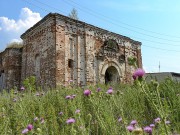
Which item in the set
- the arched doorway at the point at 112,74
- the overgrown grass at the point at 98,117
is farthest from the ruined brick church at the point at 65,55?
the overgrown grass at the point at 98,117

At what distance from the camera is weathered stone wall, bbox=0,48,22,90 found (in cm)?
1870

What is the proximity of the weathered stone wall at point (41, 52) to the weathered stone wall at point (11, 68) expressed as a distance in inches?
22.9

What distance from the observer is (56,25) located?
16.0m

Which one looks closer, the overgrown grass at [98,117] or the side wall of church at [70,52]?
the overgrown grass at [98,117]

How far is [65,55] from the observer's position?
53.2ft

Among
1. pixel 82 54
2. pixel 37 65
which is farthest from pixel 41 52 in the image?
pixel 82 54

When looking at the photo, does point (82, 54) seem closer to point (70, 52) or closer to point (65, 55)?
point (70, 52)

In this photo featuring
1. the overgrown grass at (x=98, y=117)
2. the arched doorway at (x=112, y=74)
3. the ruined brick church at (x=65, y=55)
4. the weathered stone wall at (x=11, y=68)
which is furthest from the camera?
the arched doorway at (x=112, y=74)

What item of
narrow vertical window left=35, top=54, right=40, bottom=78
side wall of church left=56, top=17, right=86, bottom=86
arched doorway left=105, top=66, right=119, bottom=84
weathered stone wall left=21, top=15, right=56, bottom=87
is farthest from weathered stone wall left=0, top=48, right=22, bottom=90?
arched doorway left=105, top=66, right=119, bottom=84

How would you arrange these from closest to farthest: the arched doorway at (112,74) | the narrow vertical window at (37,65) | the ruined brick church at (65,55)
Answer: the ruined brick church at (65,55) < the narrow vertical window at (37,65) < the arched doorway at (112,74)

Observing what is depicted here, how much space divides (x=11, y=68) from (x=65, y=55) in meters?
4.99

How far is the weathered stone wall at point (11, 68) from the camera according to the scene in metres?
18.7

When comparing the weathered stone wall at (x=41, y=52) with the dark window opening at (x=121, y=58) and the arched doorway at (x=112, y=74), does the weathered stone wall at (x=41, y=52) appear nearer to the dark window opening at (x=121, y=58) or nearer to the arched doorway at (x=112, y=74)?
the arched doorway at (x=112, y=74)

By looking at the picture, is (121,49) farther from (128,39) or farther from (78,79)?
(78,79)
